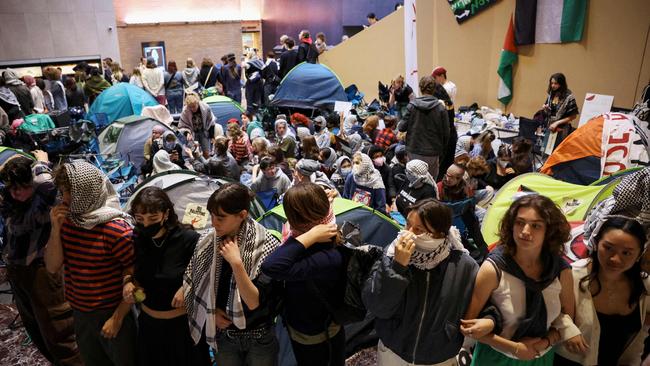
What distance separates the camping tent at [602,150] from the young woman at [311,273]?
3.08m

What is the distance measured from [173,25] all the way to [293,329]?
17865 mm

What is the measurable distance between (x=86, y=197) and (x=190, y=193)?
169cm

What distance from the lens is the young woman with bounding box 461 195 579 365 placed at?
Result: 1.93 metres

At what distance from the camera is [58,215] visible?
2.37 metres

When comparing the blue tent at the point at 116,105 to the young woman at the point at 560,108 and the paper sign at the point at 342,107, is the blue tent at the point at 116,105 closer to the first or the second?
the paper sign at the point at 342,107

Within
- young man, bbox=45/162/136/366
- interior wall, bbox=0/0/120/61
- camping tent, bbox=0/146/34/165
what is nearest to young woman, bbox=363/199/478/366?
young man, bbox=45/162/136/366

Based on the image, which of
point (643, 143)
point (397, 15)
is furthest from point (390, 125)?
point (397, 15)

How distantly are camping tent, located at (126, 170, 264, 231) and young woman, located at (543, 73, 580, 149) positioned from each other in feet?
12.3

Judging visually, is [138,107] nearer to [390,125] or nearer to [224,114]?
[224,114]

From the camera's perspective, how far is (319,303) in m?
2.05

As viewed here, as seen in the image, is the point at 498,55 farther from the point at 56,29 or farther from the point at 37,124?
the point at 56,29

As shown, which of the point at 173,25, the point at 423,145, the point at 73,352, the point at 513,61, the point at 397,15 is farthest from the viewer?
the point at 173,25

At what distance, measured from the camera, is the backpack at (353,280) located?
1992 millimetres

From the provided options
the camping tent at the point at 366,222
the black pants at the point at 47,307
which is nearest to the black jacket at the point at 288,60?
the camping tent at the point at 366,222
